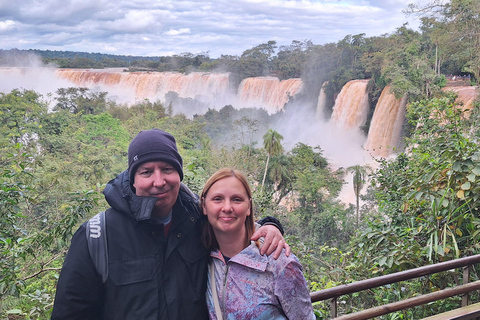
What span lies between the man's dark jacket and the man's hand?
5.4 inches

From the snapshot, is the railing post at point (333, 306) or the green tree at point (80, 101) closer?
the railing post at point (333, 306)

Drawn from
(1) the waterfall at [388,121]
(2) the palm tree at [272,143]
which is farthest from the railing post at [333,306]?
(1) the waterfall at [388,121]

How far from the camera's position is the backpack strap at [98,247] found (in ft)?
2.88

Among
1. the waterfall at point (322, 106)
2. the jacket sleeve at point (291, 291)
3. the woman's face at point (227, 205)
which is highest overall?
the woman's face at point (227, 205)

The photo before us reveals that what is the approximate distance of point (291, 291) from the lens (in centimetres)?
95

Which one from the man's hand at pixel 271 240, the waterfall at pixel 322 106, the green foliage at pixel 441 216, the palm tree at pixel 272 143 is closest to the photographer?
the man's hand at pixel 271 240

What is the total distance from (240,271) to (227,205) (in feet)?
0.47

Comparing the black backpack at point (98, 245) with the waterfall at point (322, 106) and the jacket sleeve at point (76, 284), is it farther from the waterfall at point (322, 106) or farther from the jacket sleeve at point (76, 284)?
the waterfall at point (322, 106)

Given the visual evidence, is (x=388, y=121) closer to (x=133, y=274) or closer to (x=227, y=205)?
(x=227, y=205)

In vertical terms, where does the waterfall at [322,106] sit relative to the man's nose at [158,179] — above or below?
below

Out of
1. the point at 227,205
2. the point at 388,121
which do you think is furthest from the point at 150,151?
the point at 388,121

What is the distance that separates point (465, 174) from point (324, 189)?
47.2ft

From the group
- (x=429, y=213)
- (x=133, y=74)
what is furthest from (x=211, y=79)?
(x=429, y=213)

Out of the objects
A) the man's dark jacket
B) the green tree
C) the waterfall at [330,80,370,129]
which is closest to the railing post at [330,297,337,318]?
the man's dark jacket
